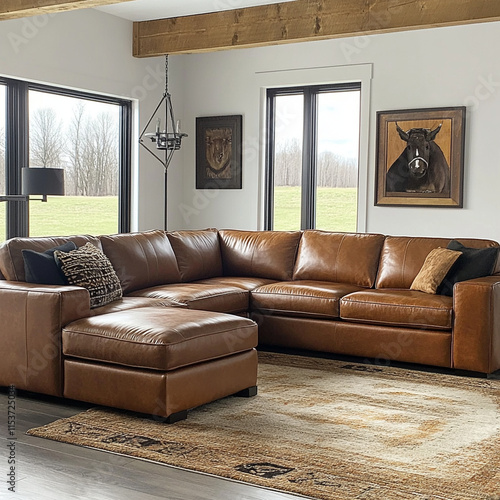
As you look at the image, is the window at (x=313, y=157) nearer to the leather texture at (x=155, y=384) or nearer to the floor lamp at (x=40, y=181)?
the floor lamp at (x=40, y=181)

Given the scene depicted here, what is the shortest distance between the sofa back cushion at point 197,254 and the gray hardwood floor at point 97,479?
8.86 ft

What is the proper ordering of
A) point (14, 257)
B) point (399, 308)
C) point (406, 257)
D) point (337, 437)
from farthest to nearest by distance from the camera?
point (406, 257), point (399, 308), point (14, 257), point (337, 437)

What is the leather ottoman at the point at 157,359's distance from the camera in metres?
3.64

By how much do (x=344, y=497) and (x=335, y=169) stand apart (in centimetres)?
495

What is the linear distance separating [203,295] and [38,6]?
2.12 meters

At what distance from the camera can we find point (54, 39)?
6.46m

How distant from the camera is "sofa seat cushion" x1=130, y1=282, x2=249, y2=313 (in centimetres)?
504

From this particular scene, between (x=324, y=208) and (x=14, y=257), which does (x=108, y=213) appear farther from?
(x=14, y=257)

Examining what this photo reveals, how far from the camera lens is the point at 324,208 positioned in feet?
24.6

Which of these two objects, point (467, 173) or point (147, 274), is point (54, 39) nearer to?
point (147, 274)

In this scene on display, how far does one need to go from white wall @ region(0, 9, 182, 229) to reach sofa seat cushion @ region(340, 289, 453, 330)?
306 centimetres

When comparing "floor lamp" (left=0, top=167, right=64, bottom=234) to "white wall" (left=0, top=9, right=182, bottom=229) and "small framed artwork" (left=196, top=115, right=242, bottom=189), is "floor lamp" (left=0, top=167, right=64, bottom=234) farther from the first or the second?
"small framed artwork" (left=196, top=115, right=242, bottom=189)

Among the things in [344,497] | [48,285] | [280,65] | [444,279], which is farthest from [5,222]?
[344,497]

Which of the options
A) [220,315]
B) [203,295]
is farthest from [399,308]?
[220,315]
